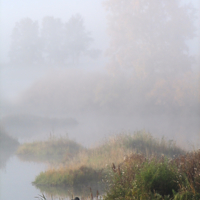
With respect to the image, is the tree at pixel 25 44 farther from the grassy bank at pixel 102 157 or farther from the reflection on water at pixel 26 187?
the grassy bank at pixel 102 157

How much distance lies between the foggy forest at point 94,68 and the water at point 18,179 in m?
1.83

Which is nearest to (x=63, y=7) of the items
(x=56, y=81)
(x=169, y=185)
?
(x=56, y=81)

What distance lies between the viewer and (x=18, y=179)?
7.40 m

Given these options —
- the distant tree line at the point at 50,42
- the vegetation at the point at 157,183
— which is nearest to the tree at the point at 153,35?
the distant tree line at the point at 50,42

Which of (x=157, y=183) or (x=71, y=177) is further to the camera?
(x=71, y=177)

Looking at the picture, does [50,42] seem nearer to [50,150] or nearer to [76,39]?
[76,39]

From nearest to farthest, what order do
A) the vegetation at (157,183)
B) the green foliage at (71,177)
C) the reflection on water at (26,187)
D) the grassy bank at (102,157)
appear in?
the vegetation at (157,183)
the reflection on water at (26,187)
the green foliage at (71,177)
the grassy bank at (102,157)

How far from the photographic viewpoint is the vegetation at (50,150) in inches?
368

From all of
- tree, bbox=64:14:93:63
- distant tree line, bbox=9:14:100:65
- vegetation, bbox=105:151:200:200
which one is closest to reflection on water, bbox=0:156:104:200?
vegetation, bbox=105:151:200:200

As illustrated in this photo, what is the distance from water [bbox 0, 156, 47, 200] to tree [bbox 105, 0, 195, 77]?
527 centimetres

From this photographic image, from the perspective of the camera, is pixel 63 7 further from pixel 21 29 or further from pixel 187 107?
pixel 187 107

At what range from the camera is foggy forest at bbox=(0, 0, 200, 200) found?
10883mm

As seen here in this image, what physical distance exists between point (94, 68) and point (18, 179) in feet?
17.5

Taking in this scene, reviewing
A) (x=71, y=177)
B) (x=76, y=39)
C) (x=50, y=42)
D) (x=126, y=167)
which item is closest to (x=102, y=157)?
(x=71, y=177)
